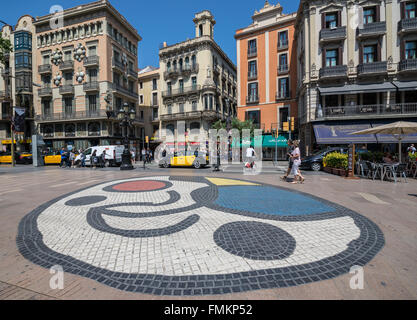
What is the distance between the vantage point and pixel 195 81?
3212 centimetres

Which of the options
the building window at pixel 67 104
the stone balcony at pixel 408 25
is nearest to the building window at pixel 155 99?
the building window at pixel 67 104

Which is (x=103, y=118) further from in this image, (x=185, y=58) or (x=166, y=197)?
(x=166, y=197)

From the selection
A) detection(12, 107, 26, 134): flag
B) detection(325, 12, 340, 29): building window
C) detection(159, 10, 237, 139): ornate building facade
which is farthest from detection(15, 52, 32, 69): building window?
detection(325, 12, 340, 29): building window

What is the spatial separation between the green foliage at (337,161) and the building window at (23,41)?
46437mm

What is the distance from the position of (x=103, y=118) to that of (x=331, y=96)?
28.9m

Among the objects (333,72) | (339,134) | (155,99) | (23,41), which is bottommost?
(339,134)

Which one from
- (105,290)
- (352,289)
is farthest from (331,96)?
(105,290)

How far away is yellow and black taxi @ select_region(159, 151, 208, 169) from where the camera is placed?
53.2 ft

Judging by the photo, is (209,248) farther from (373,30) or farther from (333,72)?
(373,30)

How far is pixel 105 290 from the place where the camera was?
7.20 ft

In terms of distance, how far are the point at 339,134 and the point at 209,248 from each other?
763 inches

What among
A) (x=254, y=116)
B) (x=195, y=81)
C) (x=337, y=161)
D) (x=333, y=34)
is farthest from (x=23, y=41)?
(x=337, y=161)

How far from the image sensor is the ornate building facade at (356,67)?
1783 cm

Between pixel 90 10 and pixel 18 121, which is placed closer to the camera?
pixel 18 121
